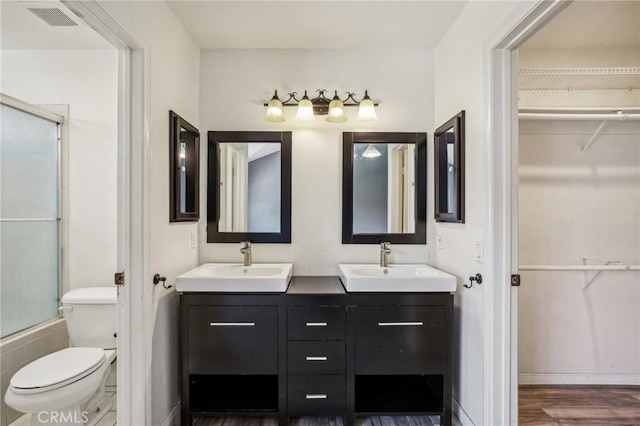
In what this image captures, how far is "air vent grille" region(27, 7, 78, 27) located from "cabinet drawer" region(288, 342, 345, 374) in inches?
91.2

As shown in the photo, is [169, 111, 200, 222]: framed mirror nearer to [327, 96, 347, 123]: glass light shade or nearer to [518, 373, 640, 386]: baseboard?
[327, 96, 347, 123]: glass light shade

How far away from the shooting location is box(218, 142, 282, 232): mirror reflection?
7.46 feet

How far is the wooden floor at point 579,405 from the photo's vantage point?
6.15 ft

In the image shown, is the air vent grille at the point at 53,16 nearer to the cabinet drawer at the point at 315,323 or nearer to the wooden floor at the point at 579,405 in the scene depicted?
the cabinet drawer at the point at 315,323

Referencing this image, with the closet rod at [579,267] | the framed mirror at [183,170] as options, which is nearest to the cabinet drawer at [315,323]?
the framed mirror at [183,170]

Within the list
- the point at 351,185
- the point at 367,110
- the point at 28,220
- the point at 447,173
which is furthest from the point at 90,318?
the point at 447,173

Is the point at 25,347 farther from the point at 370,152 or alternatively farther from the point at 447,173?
the point at 447,173

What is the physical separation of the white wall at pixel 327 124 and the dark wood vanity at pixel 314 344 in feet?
1.87

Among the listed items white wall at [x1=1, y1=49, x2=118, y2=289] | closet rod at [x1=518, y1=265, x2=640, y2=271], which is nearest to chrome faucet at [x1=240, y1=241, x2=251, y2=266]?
white wall at [x1=1, y1=49, x2=118, y2=289]

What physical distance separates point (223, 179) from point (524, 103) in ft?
7.44

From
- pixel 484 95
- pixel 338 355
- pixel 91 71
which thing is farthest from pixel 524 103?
pixel 91 71

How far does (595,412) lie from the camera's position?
6.37 feet

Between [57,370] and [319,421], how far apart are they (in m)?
1.51

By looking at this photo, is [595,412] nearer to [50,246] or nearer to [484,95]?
[484,95]
